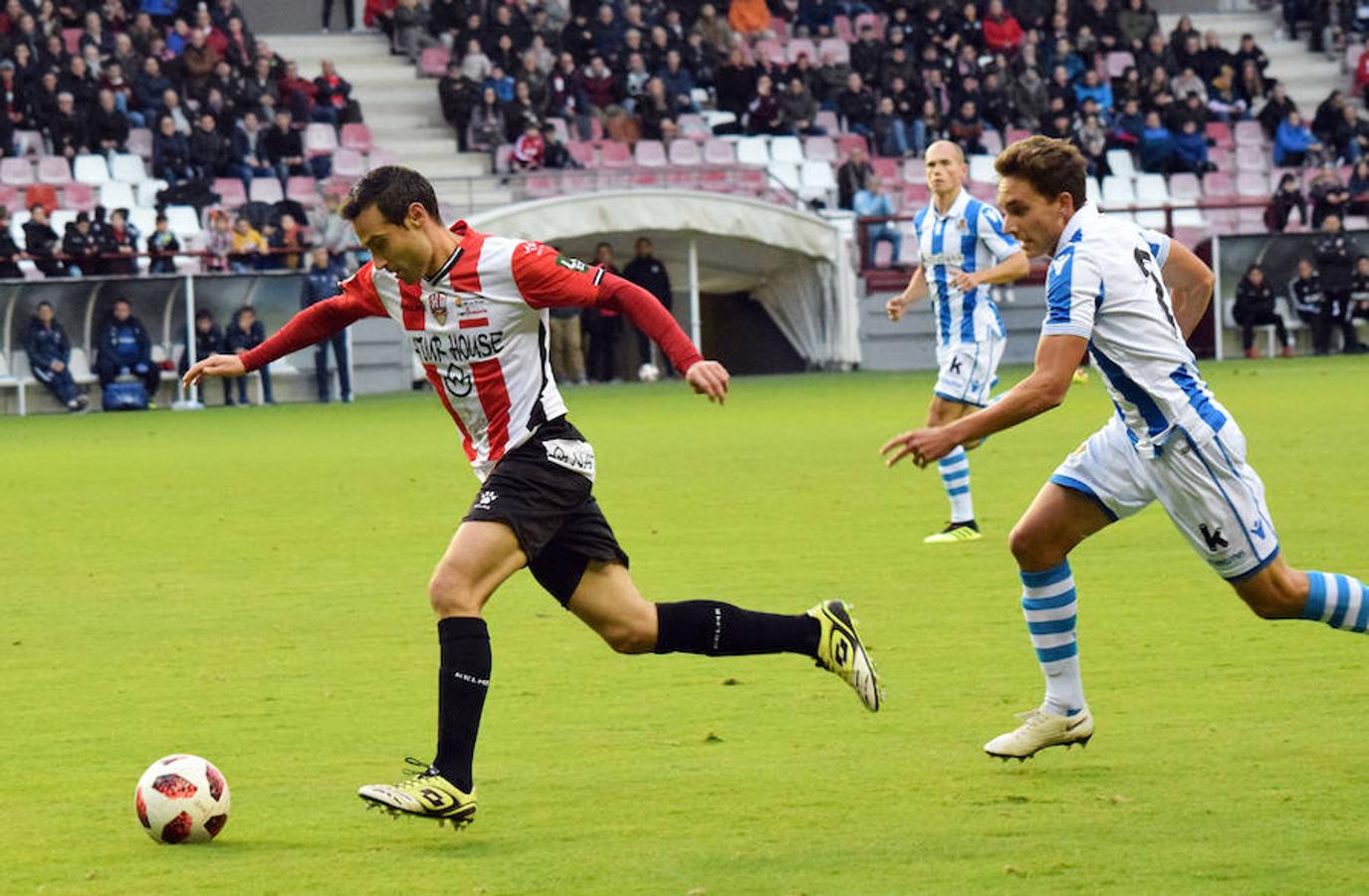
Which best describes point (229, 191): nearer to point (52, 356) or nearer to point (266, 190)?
point (266, 190)

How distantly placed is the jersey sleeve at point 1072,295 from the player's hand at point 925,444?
0.53 m

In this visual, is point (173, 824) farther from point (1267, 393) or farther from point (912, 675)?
point (1267, 393)

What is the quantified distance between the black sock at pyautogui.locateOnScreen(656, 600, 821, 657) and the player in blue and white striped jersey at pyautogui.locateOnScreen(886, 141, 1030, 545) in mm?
6215

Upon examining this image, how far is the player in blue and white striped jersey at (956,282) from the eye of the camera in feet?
44.1

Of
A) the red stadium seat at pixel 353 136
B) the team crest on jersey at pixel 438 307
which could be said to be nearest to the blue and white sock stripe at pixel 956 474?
the team crest on jersey at pixel 438 307

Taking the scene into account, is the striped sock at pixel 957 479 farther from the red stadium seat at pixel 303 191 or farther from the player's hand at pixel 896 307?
the red stadium seat at pixel 303 191

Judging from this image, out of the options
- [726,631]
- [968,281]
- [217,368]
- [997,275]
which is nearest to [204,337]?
[968,281]

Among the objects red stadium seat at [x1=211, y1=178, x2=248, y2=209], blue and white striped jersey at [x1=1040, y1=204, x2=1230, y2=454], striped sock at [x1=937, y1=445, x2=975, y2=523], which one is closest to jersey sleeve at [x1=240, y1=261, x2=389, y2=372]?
blue and white striped jersey at [x1=1040, y1=204, x2=1230, y2=454]

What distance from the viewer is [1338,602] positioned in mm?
6516

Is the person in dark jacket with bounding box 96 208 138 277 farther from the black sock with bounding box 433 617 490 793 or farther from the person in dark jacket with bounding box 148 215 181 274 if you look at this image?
the black sock with bounding box 433 617 490 793

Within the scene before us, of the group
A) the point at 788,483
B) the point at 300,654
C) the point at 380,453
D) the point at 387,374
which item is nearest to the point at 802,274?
the point at 387,374

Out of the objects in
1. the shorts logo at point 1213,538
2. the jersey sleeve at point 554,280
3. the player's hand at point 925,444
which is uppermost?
the jersey sleeve at point 554,280

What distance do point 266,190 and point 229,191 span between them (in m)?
0.50

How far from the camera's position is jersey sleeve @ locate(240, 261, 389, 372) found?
689cm
